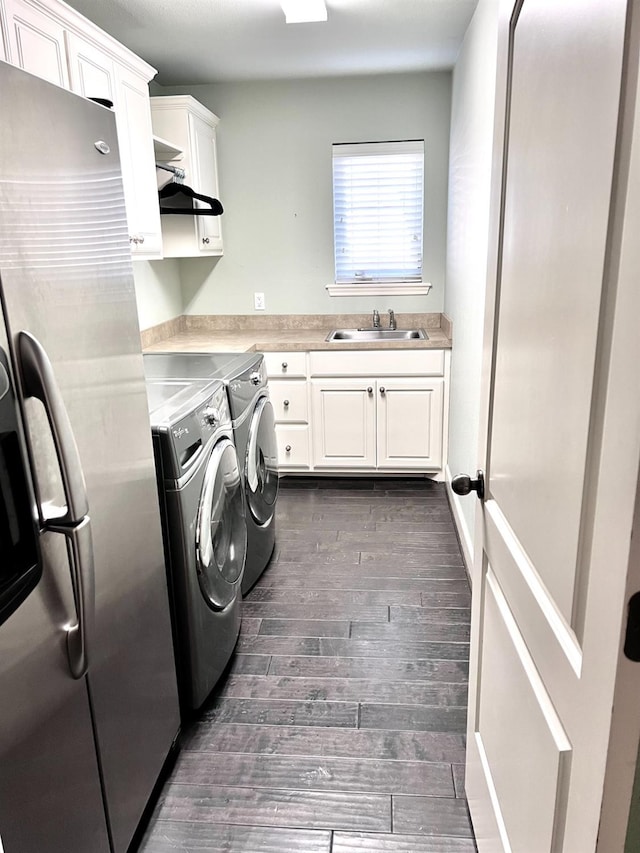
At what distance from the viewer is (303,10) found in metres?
2.60

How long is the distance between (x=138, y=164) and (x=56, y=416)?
6.74ft

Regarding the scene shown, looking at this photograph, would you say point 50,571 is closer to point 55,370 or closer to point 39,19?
point 55,370

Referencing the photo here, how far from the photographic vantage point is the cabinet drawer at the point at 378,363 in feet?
12.0

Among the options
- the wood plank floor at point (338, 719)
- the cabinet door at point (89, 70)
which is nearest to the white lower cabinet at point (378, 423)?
the wood plank floor at point (338, 719)

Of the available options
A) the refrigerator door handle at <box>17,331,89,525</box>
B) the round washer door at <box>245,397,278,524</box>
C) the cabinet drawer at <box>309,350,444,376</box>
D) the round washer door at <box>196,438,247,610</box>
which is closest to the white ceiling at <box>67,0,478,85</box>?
the cabinet drawer at <box>309,350,444,376</box>

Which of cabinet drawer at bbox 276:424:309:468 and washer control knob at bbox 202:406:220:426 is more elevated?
washer control knob at bbox 202:406:220:426

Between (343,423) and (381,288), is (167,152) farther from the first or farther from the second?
(343,423)

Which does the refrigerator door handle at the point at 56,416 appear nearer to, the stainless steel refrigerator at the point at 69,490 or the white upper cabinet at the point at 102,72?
the stainless steel refrigerator at the point at 69,490

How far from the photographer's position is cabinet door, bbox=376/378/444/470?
369 centimetres

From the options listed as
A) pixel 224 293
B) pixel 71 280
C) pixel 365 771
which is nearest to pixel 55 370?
pixel 71 280

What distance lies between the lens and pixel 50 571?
105 centimetres

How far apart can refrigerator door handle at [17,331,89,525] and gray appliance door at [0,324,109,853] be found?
4 cm

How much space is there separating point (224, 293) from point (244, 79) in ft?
4.26

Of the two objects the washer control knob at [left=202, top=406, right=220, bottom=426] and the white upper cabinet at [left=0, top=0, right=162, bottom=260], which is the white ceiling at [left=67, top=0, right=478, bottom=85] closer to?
the white upper cabinet at [left=0, top=0, right=162, bottom=260]
